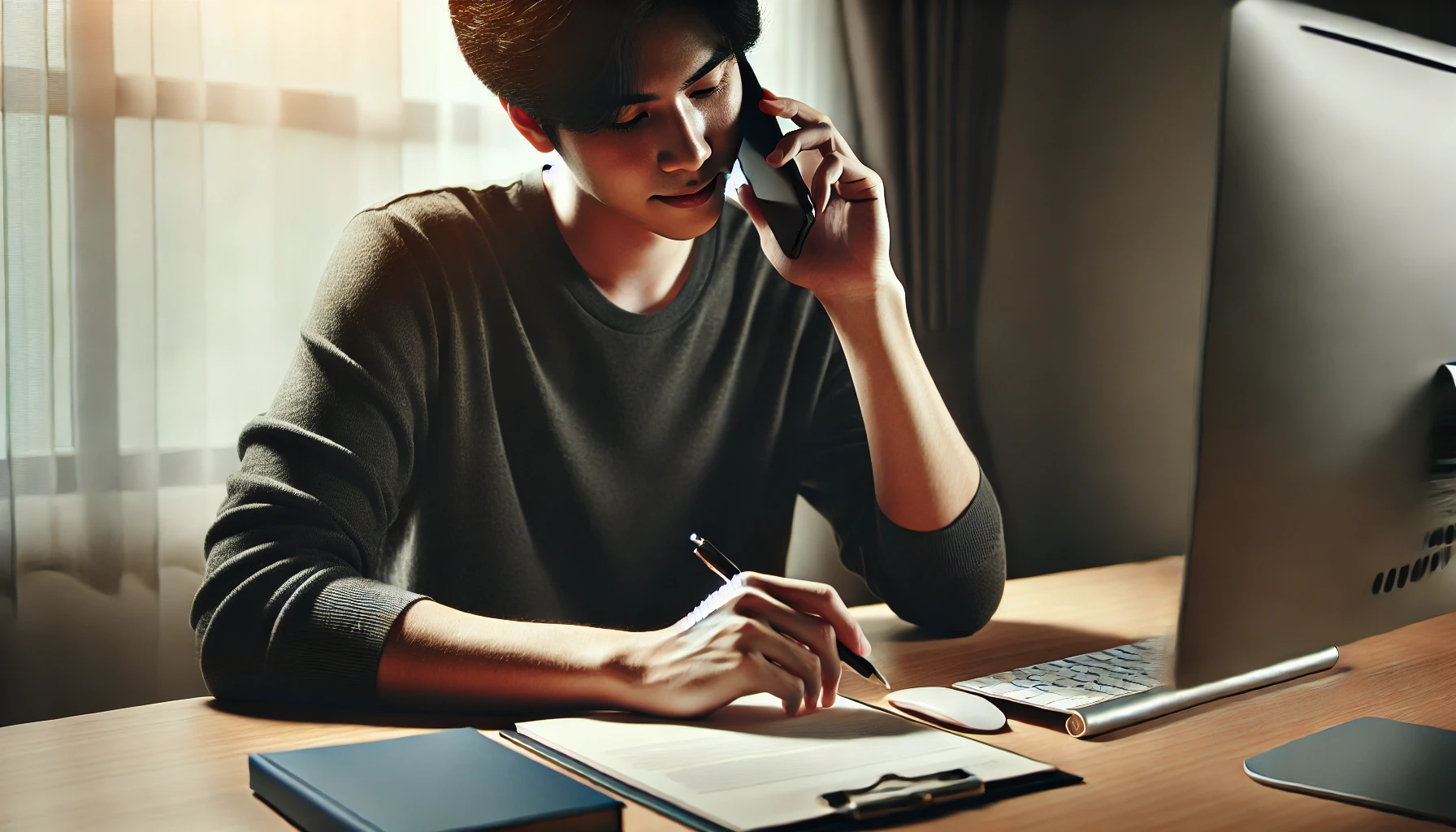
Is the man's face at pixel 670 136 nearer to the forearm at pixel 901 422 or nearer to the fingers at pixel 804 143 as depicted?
the fingers at pixel 804 143

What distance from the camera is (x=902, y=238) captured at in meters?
2.29

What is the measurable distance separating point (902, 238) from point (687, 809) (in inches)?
72.7

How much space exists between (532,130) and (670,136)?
17cm

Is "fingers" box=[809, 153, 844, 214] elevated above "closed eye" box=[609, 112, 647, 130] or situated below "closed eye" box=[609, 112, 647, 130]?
below

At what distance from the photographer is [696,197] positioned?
1273 millimetres

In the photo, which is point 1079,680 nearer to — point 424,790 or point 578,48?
point 424,790

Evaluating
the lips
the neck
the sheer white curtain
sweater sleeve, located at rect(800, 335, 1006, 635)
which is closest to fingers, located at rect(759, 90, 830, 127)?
the lips

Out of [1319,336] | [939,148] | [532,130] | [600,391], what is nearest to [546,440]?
[600,391]

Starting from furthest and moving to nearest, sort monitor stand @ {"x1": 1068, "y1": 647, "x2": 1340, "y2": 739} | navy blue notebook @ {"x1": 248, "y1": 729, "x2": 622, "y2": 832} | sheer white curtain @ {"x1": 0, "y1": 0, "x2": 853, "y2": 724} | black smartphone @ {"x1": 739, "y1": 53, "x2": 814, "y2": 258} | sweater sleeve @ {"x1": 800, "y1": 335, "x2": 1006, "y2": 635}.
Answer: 1. sheer white curtain @ {"x1": 0, "y1": 0, "x2": 853, "y2": 724}
2. black smartphone @ {"x1": 739, "y1": 53, "x2": 814, "y2": 258}
3. sweater sleeve @ {"x1": 800, "y1": 335, "x2": 1006, "y2": 635}
4. monitor stand @ {"x1": 1068, "y1": 647, "x2": 1340, "y2": 739}
5. navy blue notebook @ {"x1": 248, "y1": 729, "x2": 622, "y2": 832}

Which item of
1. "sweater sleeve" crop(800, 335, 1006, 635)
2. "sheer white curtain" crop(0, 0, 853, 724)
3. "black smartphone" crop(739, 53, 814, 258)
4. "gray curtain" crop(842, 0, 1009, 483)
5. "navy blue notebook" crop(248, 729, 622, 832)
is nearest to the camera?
"navy blue notebook" crop(248, 729, 622, 832)

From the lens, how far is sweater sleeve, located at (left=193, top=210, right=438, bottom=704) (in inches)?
32.8

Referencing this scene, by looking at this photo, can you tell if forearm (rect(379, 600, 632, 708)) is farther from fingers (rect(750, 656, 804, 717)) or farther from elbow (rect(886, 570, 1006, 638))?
elbow (rect(886, 570, 1006, 638))

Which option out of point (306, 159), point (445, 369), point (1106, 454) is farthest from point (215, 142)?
point (1106, 454)

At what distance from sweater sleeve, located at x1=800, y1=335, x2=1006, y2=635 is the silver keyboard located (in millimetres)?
164
